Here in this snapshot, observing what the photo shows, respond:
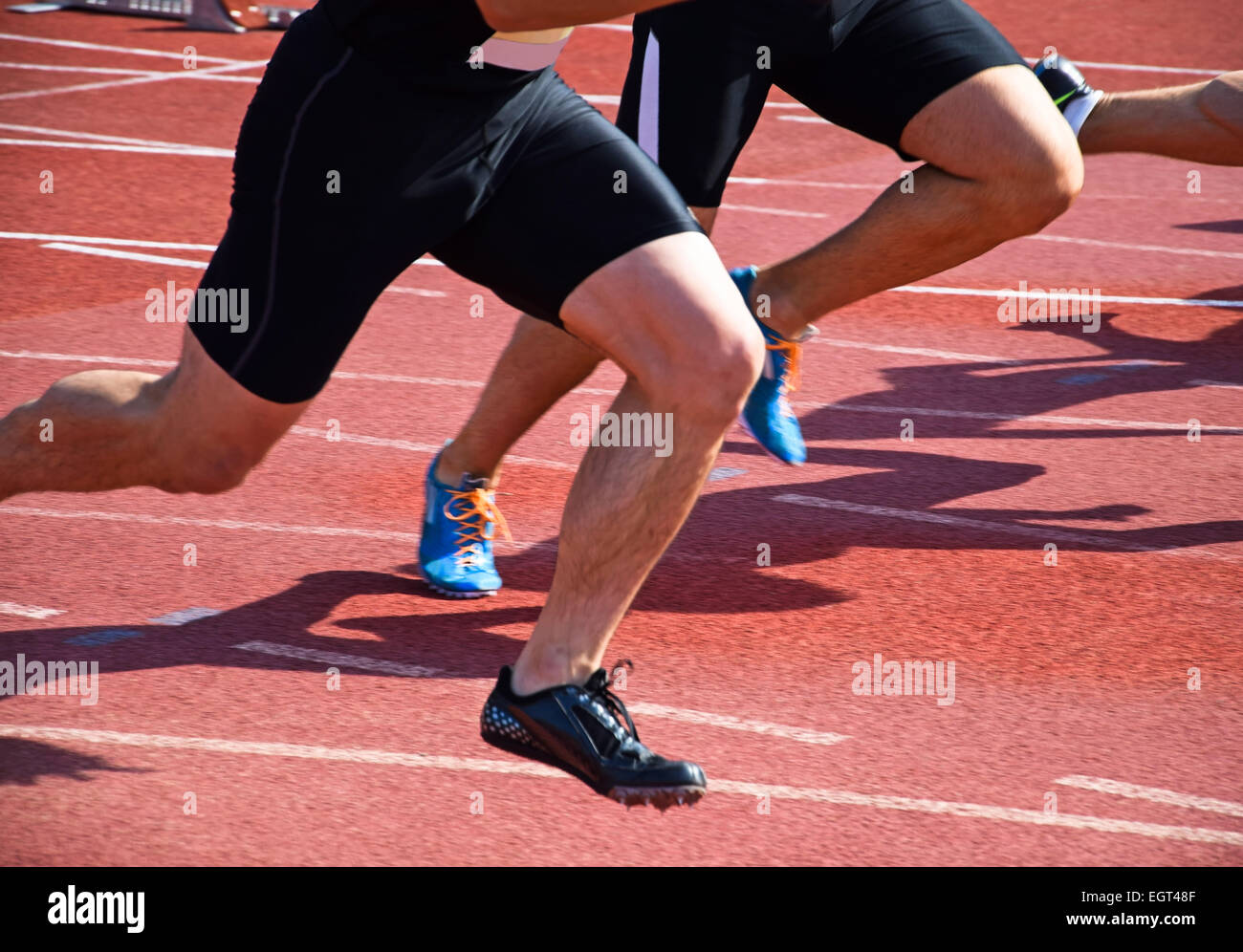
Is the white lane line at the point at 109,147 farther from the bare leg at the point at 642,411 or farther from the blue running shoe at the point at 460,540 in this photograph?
the bare leg at the point at 642,411

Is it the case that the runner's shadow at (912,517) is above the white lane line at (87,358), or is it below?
above

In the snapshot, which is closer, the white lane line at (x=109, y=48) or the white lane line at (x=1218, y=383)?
the white lane line at (x=1218, y=383)

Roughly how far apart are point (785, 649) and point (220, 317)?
162 centimetres

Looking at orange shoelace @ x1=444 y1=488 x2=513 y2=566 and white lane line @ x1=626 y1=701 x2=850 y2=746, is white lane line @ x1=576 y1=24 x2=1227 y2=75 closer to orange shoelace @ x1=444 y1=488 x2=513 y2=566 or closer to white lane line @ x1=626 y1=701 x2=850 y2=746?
orange shoelace @ x1=444 y1=488 x2=513 y2=566

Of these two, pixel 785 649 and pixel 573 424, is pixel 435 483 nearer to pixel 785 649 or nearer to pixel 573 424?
pixel 785 649

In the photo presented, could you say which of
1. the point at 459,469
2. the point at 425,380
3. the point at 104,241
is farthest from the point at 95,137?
the point at 459,469

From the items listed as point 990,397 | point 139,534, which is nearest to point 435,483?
point 139,534

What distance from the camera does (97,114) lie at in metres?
12.7

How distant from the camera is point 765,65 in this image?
4652 mm

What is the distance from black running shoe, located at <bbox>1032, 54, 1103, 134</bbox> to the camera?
6172 mm

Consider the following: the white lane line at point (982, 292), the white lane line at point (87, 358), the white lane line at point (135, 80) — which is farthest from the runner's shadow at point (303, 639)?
the white lane line at point (135, 80)

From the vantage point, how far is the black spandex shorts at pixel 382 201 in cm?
339

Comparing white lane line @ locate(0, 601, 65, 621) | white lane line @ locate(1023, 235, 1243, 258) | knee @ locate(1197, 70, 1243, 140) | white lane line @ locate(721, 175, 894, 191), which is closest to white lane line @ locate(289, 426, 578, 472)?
white lane line @ locate(0, 601, 65, 621)

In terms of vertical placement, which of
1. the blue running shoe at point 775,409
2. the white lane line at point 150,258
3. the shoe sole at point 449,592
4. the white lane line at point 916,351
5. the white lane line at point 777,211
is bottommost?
the white lane line at point 777,211
